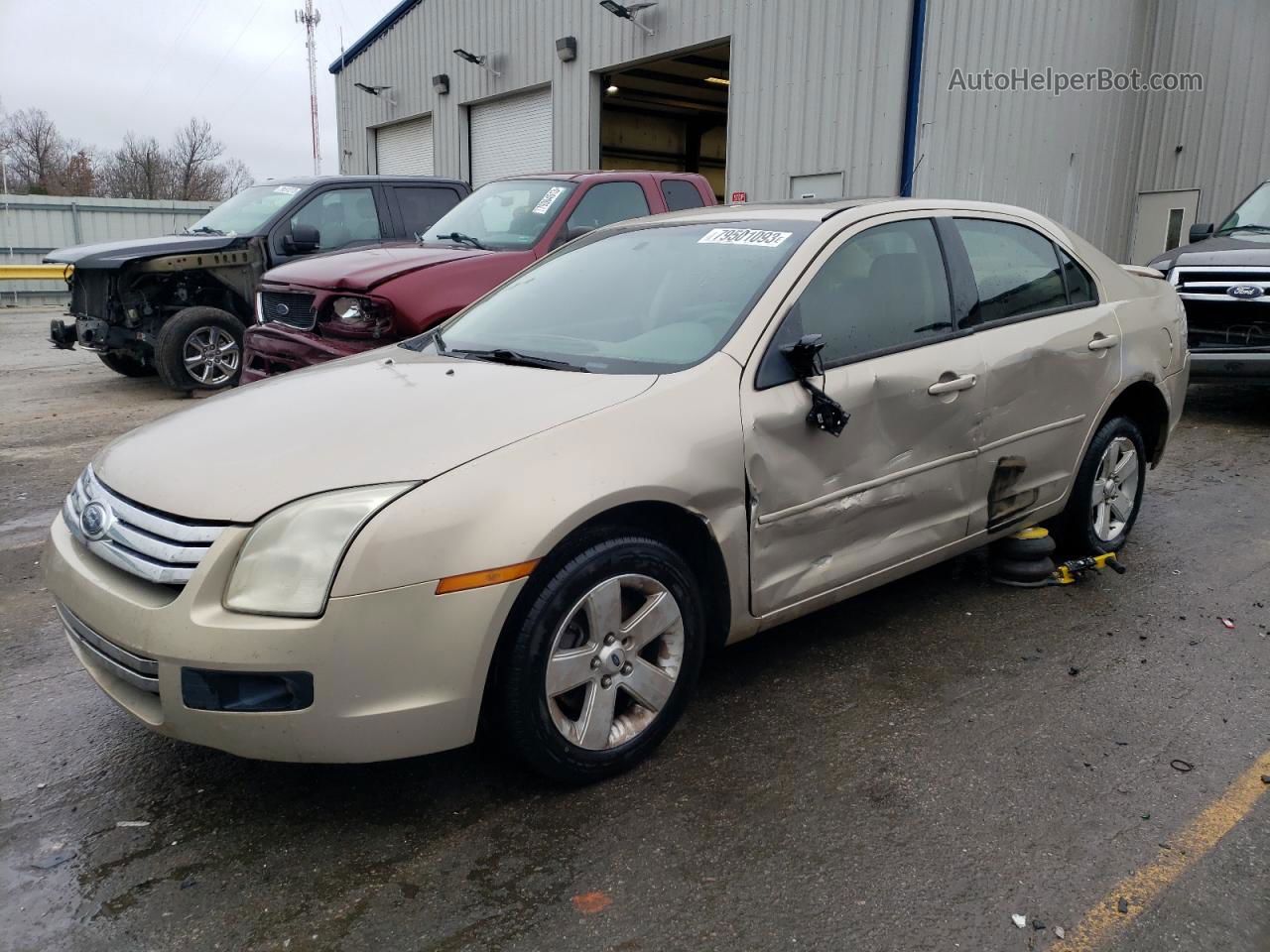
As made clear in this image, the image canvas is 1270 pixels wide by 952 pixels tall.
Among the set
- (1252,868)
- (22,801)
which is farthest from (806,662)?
(22,801)

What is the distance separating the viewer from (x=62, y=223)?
23.1 meters

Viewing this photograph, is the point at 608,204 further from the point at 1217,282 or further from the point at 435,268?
the point at 1217,282

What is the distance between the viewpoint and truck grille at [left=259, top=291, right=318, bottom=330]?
674cm

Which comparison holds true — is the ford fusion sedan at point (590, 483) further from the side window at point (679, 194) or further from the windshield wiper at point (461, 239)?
the side window at point (679, 194)

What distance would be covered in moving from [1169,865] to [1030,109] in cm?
1195

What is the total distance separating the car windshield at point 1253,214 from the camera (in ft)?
29.1

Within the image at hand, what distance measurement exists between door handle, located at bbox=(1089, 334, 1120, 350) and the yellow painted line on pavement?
1.87 m

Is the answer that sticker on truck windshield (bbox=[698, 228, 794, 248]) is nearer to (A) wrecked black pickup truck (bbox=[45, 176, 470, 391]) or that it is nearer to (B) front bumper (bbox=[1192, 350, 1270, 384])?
(A) wrecked black pickup truck (bbox=[45, 176, 470, 391])

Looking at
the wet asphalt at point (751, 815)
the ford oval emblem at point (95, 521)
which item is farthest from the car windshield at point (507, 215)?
the ford oval emblem at point (95, 521)

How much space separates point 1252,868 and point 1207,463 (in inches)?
197

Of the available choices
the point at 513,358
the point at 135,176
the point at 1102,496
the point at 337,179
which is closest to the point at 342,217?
the point at 337,179

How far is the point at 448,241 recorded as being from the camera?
24.9 ft

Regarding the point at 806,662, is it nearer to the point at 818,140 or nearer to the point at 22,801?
the point at 22,801

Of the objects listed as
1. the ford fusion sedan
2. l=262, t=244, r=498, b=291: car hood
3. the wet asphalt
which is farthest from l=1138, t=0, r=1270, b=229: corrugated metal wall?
the wet asphalt
